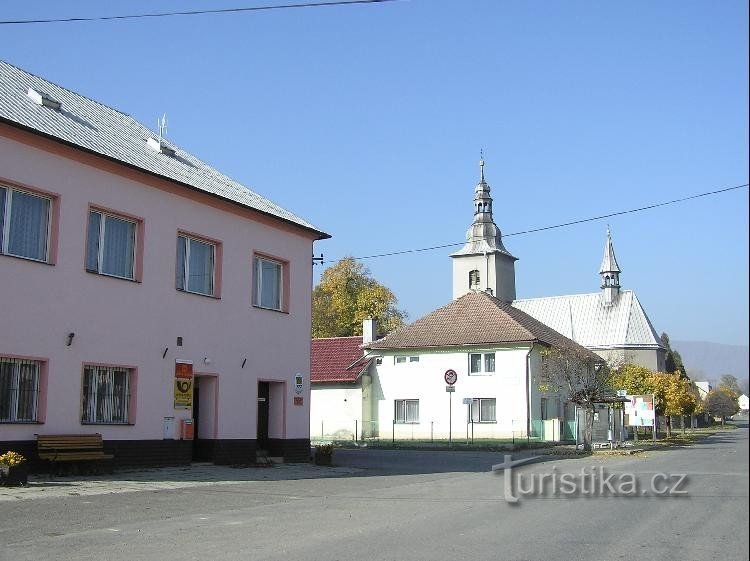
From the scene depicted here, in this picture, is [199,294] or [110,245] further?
[199,294]

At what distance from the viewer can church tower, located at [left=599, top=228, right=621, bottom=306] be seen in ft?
273

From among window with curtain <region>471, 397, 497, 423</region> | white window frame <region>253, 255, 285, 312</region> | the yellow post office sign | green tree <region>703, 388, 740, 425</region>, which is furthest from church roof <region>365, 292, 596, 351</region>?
green tree <region>703, 388, 740, 425</region>

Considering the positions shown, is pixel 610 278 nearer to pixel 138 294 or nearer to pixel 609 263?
pixel 609 263

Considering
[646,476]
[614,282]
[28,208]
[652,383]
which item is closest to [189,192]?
[28,208]

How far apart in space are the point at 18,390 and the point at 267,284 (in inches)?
363

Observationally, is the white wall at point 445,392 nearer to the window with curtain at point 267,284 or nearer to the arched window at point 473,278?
the window with curtain at point 267,284

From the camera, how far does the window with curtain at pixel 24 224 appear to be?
1712 centimetres

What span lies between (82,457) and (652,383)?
43.4m

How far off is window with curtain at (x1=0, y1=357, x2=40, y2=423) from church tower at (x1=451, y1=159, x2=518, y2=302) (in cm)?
6842

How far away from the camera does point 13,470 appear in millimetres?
15039

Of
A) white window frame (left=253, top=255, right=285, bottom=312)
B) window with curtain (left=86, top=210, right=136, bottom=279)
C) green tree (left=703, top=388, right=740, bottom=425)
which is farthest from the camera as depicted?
green tree (left=703, top=388, right=740, bottom=425)

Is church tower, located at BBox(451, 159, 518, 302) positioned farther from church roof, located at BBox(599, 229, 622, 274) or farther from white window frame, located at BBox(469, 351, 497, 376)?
white window frame, located at BBox(469, 351, 497, 376)

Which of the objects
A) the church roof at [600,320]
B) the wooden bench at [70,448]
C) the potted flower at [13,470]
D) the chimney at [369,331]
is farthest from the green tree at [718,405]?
the potted flower at [13,470]

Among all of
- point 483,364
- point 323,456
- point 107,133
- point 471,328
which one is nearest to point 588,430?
point 483,364
